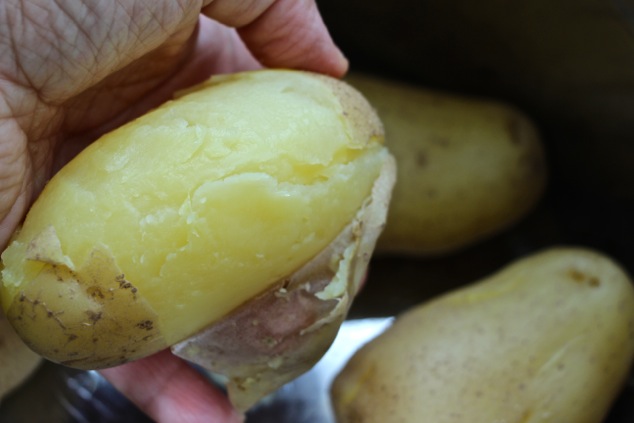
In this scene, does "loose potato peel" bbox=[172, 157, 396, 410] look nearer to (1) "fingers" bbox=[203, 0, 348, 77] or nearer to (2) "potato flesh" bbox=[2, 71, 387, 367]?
(2) "potato flesh" bbox=[2, 71, 387, 367]

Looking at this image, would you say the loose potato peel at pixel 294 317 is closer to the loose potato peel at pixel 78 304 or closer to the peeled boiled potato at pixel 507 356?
the loose potato peel at pixel 78 304

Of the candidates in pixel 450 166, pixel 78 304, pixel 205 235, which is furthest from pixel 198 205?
pixel 450 166

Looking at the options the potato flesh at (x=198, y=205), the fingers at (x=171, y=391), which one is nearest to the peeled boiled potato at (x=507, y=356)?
the fingers at (x=171, y=391)

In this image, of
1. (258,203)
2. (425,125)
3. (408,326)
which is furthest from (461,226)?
(258,203)

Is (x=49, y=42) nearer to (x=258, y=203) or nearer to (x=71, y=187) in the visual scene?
(x=71, y=187)

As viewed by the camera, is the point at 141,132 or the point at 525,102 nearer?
the point at 141,132

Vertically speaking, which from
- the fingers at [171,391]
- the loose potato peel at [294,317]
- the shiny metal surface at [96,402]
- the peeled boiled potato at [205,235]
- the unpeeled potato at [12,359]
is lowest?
the shiny metal surface at [96,402]

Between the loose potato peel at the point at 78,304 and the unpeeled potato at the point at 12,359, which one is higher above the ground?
the loose potato peel at the point at 78,304

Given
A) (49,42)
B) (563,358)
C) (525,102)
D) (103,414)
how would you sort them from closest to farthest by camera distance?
(49,42), (563,358), (103,414), (525,102)

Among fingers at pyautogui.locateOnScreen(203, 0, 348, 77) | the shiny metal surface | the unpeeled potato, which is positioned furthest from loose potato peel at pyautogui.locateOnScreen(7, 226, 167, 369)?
the shiny metal surface
